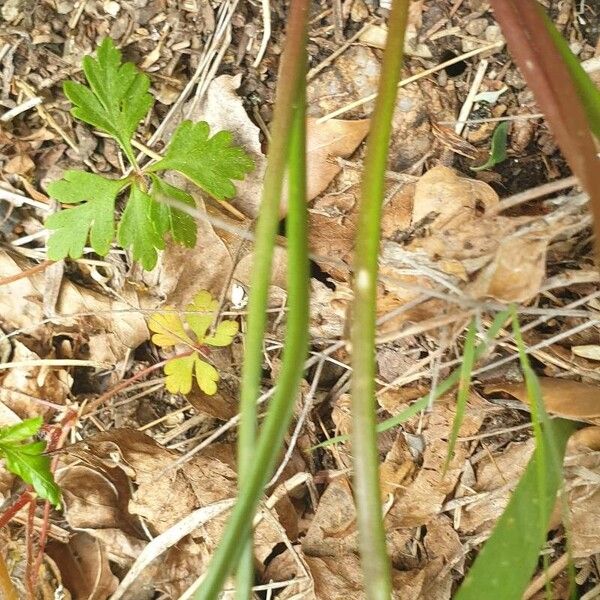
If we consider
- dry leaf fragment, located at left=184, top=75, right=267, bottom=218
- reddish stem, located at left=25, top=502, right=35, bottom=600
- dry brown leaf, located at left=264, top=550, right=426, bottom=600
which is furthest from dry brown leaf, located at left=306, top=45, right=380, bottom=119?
reddish stem, located at left=25, top=502, right=35, bottom=600

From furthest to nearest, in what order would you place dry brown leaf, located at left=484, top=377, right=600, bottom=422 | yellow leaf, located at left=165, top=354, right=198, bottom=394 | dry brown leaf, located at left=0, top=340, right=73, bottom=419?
dry brown leaf, located at left=0, top=340, right=73, bottom=419 < yellow leaf, located at left=165, top=354, right=198, bottom=394 < dry brown leaf, located at left=484, top=377, right=600, bottom=422

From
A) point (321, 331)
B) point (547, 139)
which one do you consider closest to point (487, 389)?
point (321, 331)

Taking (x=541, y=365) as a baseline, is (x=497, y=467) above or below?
below

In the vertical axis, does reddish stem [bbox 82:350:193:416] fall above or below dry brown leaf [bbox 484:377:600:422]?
above

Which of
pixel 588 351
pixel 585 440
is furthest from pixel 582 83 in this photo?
pixel 585 440

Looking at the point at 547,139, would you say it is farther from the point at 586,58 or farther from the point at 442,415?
the point at 442,415

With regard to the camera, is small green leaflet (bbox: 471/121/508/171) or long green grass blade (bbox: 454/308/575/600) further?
small green leaflet (bbox: 471/121/508/171)

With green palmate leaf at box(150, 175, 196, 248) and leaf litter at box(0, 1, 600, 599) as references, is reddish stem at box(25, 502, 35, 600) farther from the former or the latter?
green palmate leaf at box(150, 175, 196, 248)
